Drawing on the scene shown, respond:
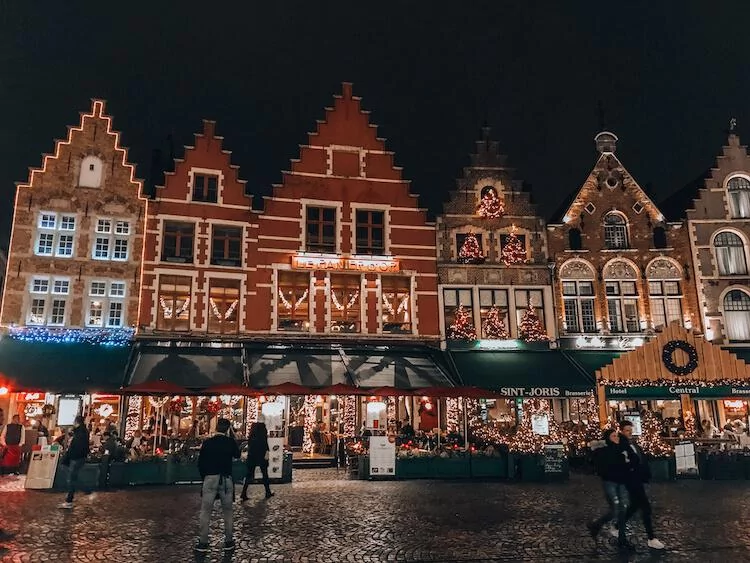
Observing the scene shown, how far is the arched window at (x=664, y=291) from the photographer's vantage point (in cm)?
2547

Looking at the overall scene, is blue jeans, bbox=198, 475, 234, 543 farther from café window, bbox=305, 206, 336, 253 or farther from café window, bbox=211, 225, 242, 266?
café window, bbox=305, 206, 336, 253

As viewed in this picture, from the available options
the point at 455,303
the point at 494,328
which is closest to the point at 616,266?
the point at 494,328

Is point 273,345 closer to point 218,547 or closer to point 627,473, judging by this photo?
point 218,547

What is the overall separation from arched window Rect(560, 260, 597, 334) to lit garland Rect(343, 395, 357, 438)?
9313mm

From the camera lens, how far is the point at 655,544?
28.6 feet

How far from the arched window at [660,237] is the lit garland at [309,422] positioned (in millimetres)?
16006

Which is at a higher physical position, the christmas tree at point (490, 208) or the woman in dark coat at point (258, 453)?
the christmas tree at point (490, 208)

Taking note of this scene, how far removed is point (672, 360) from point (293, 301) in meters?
14.5

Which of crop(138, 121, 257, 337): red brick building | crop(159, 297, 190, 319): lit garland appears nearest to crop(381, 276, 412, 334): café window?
crop(138, 121, 257, 337): red brick building

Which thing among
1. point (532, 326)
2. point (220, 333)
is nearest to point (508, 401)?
point (532, 326)

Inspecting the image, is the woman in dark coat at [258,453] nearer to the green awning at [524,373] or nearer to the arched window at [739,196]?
the green awning at [524,373]

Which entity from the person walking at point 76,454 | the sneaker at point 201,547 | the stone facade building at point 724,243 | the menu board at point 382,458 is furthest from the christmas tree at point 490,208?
the sneaker at point 201,547

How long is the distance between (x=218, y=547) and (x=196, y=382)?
12.2 metres

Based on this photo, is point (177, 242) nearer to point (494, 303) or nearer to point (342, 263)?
point (342, 263)
